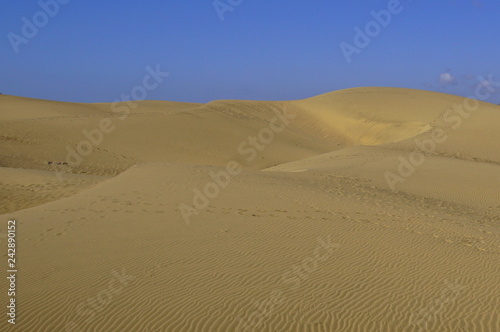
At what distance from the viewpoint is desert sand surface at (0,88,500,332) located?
586cm

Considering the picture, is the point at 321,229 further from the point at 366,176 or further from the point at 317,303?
the point at 366,176

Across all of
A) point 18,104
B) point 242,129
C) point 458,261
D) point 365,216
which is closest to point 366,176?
point 365,216

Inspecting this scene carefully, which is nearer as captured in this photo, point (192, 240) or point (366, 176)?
point (192, 240)

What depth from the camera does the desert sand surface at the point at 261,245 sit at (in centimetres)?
586

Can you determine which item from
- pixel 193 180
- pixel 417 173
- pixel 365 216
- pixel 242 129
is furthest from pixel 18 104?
pixel 365 216

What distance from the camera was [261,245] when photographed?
843 centimetres

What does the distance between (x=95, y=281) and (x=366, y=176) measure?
12.3 m

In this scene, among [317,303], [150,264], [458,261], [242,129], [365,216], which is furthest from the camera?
[242,129]

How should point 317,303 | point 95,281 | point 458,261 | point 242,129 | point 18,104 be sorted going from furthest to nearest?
point 18,104 < point 242,129 < point 458,261 < point 95,281 < point 317,303

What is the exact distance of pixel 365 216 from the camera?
35.7 ft

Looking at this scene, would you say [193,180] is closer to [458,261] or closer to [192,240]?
[192,240]

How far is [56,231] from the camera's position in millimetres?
9070

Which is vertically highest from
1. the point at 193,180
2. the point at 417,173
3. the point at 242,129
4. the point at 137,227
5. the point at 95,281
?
the point at 95,281

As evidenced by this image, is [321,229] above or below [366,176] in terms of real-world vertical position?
above
